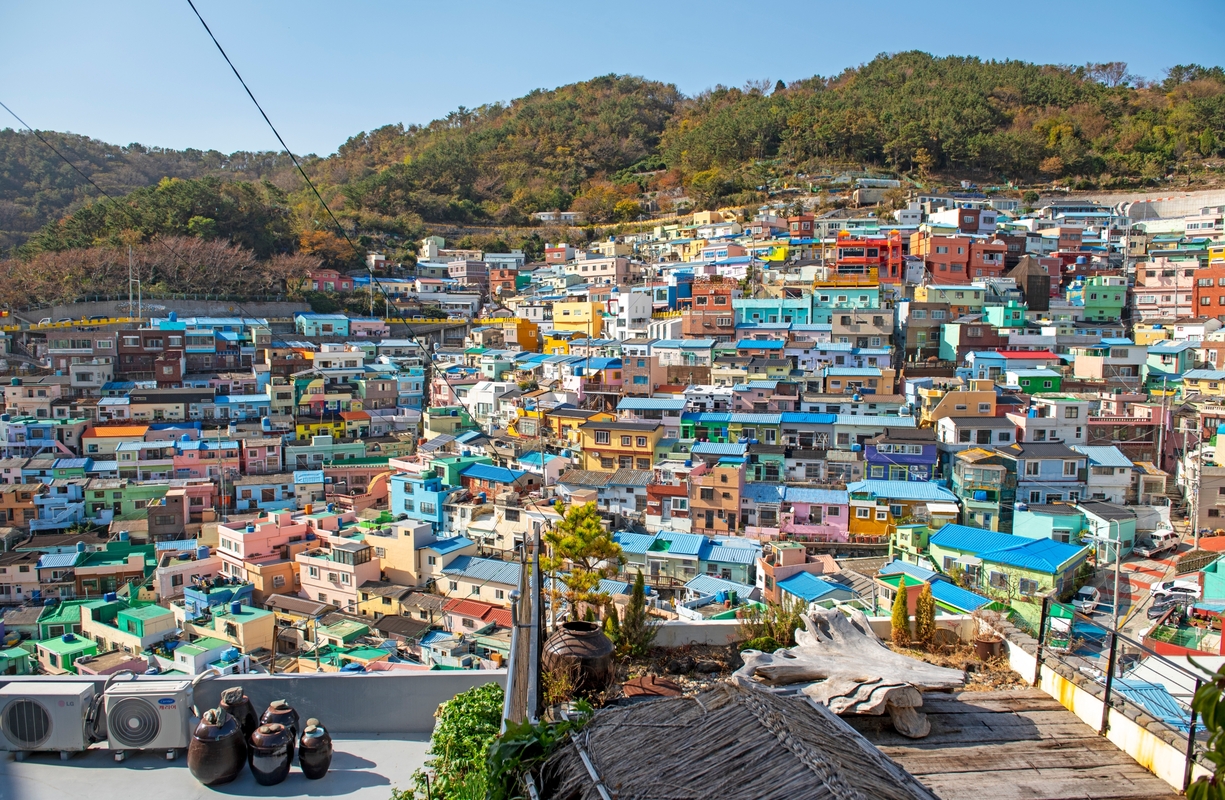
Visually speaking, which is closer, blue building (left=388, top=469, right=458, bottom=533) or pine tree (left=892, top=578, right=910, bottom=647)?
pine tree (left=892, top=578, right=910, bottom=647)

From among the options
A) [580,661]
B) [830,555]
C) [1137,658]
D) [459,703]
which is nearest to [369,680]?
[459,703]

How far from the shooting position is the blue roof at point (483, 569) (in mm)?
11477

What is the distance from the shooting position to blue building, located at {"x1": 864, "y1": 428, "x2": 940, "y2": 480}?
1400 centimetres

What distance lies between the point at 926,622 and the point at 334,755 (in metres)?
2.70

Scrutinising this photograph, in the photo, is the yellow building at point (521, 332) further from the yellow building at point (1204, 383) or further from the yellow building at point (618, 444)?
the yellow building at point (1204, 383)

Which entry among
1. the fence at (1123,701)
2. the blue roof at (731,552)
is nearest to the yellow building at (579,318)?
the blue roof at (731,552)

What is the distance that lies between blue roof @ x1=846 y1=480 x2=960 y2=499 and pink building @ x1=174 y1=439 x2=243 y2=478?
11909 millimetres

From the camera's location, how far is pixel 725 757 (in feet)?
5.98

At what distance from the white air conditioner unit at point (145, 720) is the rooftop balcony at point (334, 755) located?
0.07 metres

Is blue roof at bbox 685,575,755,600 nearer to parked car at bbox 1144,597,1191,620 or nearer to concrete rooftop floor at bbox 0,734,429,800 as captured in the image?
parked car at bbox 1144,597,1191,620

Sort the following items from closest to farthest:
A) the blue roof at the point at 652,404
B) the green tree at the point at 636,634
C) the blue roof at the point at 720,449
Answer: the green tree at the point at 636,634, the blue roof at the point at 720,449, the blue roof at the point at 652,404

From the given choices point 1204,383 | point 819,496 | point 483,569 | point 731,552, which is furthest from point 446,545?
point 1204,383

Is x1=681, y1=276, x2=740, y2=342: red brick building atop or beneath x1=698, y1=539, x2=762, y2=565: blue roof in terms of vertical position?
atop

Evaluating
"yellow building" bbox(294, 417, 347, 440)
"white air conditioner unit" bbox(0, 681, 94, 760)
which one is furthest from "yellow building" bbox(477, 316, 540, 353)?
"white air conditioner unit" bbox(0, 681, 94, 760)
